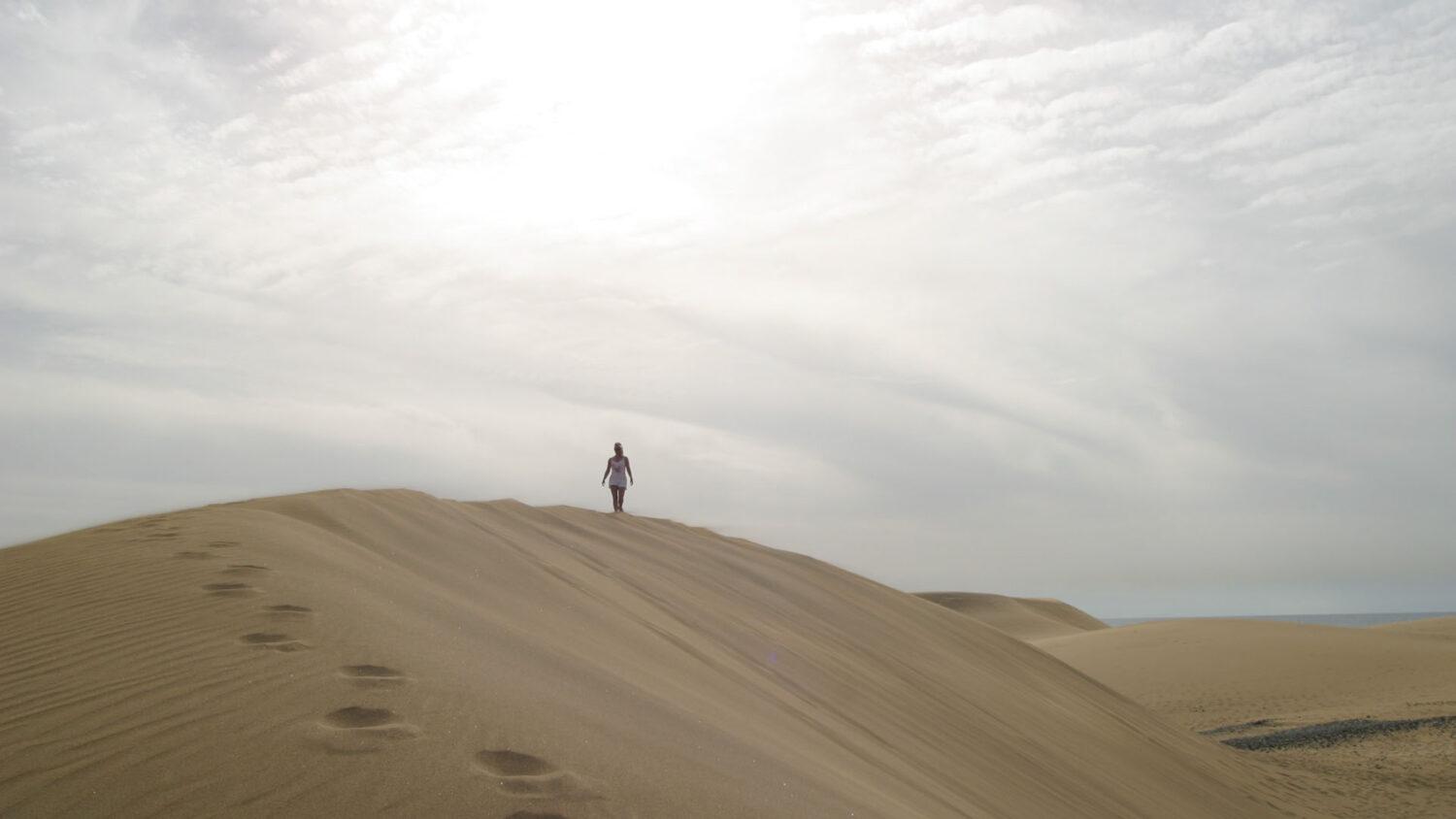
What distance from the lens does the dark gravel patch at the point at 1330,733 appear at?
15.4 meters

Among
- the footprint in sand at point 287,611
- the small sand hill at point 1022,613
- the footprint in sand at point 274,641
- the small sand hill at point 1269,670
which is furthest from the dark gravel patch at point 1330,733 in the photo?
the small sand hill at point 1022,613

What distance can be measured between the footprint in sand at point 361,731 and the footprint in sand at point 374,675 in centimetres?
23

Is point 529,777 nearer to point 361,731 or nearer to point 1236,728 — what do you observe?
point 361,731

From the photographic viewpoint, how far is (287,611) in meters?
4.51

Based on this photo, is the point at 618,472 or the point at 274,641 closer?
the point at 274,641

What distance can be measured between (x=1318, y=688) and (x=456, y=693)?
2260 cm

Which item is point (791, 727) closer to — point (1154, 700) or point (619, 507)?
point (619, 507)

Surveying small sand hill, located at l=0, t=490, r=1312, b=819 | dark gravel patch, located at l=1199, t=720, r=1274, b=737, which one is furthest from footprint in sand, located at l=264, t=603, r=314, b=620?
dark gravel patch, located at l=1199, t=720, r=1274, b=737

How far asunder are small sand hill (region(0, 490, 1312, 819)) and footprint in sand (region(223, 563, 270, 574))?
5cm

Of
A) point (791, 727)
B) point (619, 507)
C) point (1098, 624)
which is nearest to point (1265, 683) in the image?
point (619, 507)

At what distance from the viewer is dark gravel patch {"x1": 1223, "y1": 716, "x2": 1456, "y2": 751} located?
15391mm

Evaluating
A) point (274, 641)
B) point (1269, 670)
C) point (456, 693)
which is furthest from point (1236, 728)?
point (274, 641)

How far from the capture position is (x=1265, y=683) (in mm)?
22047

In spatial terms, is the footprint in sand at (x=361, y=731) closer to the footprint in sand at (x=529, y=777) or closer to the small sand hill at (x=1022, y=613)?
the footprint in sand at (x=529, y=777)
